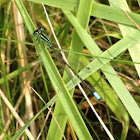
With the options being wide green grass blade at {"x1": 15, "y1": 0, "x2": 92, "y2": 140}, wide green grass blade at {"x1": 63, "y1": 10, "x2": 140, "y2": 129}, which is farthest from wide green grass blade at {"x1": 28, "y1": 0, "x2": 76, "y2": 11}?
wide green grass blade at {"x1": 15, "y1": 0, "x2": 92, "y2": 140}

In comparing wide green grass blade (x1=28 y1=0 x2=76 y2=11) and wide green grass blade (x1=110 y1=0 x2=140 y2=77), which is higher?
wide green grass blade (x1=28 y1=0 x2=76 y2=11)

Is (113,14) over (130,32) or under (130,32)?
over

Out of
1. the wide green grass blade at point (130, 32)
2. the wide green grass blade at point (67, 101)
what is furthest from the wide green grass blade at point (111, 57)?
the wide green grass blade at point (67, 101)

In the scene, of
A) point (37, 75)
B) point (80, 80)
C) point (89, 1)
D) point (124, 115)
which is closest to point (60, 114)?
point (80, 80)

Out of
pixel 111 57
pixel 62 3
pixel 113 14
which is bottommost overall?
A: pixel 111 57

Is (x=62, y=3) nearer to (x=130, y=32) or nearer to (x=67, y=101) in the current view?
(x=130, y=32)

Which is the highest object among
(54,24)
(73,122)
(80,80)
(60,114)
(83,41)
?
(54,24)

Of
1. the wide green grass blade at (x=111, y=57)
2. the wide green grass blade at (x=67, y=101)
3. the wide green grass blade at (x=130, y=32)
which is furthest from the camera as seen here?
the wide green grass blade at (x=130, y=32)

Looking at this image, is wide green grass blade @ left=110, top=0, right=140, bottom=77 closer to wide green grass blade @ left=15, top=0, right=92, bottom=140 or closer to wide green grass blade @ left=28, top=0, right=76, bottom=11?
wide green grass blade @ left=28, top=0, right=76, bottom=11

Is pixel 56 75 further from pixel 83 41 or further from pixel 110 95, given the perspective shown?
pixel 110 95

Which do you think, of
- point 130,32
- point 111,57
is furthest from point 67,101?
point 130,32

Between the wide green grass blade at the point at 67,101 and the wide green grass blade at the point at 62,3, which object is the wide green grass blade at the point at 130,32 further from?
the wide green grass blade at the point at 67,101
